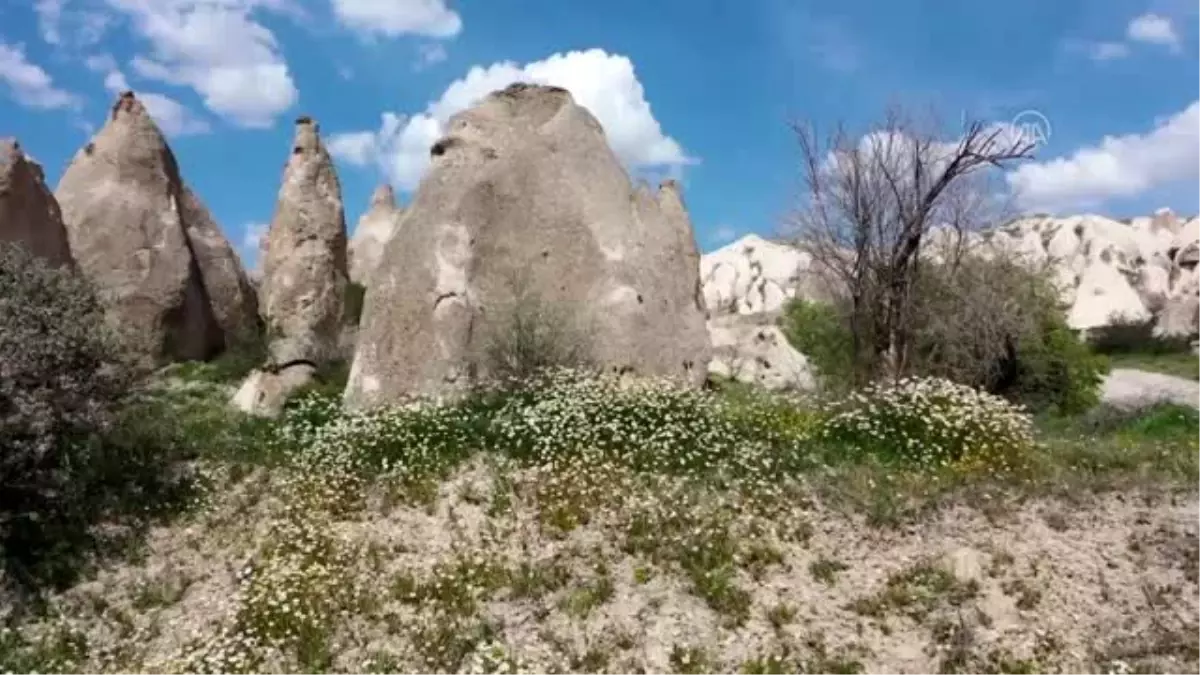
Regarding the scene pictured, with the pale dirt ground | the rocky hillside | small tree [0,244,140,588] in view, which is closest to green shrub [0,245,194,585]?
small tree [0,244,140,588]

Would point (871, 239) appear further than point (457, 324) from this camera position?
Yes

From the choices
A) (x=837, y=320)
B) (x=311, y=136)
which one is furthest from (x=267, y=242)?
(x=837, y=320)

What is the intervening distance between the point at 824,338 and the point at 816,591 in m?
16.2

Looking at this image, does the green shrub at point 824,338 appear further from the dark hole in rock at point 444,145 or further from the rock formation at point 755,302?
the dark hole in rock at point 444,145

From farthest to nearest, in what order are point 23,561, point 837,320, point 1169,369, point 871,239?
point 1169,369
point 837,320
point 871,239
point 23,561

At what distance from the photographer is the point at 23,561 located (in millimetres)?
8789

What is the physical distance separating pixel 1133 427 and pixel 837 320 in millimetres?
9762

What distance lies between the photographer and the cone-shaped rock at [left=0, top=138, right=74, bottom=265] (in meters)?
17.2

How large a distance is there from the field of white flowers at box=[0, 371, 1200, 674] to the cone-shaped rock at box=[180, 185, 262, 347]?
12.6 meters

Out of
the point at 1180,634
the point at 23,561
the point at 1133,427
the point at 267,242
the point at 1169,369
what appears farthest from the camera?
the point at 1169,369

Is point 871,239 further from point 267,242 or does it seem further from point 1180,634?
point 267,242

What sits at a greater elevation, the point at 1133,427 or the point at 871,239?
the point at 871,239

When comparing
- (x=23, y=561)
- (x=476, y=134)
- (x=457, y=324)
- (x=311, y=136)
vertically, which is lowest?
(x=23, y=561)

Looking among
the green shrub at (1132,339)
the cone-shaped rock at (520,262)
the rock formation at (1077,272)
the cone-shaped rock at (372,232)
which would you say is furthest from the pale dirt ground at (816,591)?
the green shrub at (1132,339)
